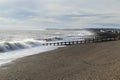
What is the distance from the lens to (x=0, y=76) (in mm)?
16234

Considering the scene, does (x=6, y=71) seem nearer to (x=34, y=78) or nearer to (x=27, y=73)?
(x=27, y=73)

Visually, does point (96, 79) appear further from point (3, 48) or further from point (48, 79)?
point (3, 48)

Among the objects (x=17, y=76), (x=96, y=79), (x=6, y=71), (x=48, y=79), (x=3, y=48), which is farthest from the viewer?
(x=3, y=48)

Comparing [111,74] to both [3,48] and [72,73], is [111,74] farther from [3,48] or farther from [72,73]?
[3,48]

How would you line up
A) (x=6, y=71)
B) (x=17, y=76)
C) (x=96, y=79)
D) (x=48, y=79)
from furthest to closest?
(x=6, y=71) < (x=17, y=76) < (x=48, y=79) < (x=96, y=79)

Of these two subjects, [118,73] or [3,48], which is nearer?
[118,73]

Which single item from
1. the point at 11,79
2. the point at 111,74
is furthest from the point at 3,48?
the point at 111,74

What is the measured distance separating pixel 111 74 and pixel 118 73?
1.25 feet

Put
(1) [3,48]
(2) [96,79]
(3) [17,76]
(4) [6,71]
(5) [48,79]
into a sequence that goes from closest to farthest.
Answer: (2) [96,79] < (5) [48,79] < (3) [17,76] < (4) [6,71] < (1) [3,48]

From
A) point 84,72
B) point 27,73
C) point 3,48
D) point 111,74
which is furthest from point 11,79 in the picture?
point 3,48

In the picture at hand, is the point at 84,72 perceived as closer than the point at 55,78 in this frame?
No

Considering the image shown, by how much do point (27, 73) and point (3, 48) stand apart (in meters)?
24.0

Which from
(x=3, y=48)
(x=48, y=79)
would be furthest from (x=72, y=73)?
(x=3, y=48)

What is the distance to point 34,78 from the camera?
1532 centimetres
